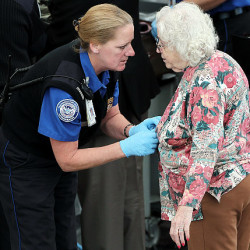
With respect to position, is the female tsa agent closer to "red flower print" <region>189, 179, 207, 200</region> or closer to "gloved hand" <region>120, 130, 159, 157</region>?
"gloved hand" <region>120, 130, 159, 157</region>

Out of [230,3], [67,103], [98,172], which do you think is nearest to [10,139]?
[67,103]

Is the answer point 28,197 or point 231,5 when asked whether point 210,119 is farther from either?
point 231,5

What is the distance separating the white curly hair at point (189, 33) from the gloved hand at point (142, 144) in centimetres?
39

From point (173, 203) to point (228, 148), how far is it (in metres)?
0.35

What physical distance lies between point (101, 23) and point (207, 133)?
24.9 inches

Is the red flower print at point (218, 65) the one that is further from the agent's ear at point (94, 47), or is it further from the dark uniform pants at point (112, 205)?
the dark uniform pants at point (112, 205)

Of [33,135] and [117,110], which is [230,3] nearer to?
[117,110]

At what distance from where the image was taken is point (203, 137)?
81.4 inches

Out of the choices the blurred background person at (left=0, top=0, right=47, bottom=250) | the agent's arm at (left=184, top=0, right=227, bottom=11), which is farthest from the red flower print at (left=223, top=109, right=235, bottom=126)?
the blurred background person at (left=0, top=0, right=47, bottom=250)

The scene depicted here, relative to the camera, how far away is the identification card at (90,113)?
237 cm

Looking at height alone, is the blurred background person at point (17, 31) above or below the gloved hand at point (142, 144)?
above

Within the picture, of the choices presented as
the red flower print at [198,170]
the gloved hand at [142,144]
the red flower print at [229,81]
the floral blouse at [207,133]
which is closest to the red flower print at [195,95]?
the floral blouse at [207,133]

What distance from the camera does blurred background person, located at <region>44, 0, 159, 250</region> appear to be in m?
3.03

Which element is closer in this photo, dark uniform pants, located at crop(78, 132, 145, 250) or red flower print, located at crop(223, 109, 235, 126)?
red flower print, located at crop(223, 109, 235, 126)
